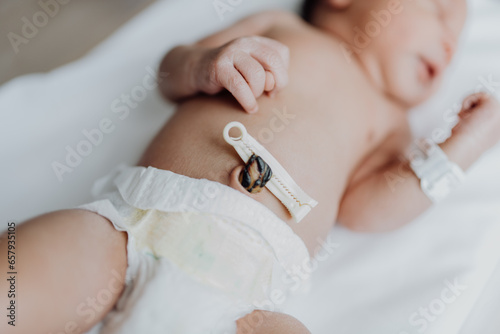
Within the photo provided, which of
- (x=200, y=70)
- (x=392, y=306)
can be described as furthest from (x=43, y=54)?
(x=392, y=306)

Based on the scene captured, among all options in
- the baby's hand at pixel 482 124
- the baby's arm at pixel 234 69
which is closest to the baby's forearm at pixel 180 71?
the baby's arm at pixel 234 69

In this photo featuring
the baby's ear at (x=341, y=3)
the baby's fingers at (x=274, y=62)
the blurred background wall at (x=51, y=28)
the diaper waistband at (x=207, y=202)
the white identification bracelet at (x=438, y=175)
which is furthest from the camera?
the blurred background wall at (x=51, y=28)

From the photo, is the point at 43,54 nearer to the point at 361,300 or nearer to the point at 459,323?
the point at 361,300

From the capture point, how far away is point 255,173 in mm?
857

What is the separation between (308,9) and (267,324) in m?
0.93

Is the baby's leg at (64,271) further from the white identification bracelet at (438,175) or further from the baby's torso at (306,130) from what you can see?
the white identification bracelet at (438,175)

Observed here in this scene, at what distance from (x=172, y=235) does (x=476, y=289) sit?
672 millimetres

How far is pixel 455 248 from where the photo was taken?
1110 millimetres

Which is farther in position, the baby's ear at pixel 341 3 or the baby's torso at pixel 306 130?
the baby's ear at pixel 341 3

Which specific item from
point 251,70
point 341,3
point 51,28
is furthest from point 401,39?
point 51,28

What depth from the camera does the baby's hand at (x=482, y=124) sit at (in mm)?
1142

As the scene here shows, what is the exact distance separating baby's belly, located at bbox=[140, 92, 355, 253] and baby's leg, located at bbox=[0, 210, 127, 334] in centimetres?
19

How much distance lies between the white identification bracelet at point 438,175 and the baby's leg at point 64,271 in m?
0.68

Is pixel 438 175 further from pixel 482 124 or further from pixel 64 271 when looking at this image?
pixel 64 271
